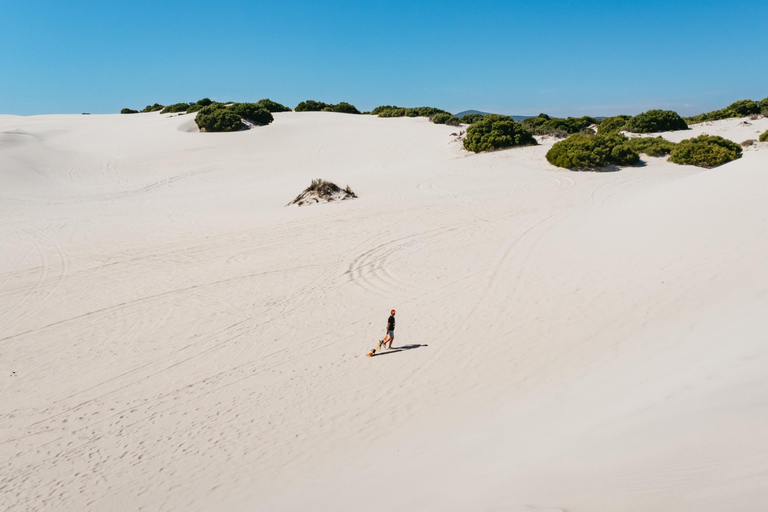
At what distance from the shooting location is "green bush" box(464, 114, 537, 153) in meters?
28.1

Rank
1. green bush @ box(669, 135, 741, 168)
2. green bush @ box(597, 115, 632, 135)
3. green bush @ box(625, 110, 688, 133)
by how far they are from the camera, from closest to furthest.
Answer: green bush @ box(669, 135, 741, 168) < green bush @ box(625, 110, 688, 133) < green bush @ box(597, 115, 632, 135)

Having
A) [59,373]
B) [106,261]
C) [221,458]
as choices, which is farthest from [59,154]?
[221,458]

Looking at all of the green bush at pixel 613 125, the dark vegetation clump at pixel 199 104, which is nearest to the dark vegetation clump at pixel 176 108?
the dark vegetation clump at pixel 199 104

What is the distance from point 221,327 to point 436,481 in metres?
6.05

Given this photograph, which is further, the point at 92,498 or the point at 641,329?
the point at 641,329

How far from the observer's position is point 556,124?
36.1 m

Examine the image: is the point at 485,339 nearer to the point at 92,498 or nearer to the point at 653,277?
the point at 653,277

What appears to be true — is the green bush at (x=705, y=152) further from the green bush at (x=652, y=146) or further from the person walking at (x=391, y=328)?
the person walking at (x=391, y=328)

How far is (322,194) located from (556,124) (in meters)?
24.9

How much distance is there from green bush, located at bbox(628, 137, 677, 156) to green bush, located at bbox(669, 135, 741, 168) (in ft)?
2.94

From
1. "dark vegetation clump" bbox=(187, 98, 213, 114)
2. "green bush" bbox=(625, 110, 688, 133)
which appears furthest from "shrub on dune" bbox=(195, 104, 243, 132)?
"green bush" bbox=(625, 110, 688, 133)

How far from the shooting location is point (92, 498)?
5.26m

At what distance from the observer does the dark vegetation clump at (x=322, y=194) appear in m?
19.0

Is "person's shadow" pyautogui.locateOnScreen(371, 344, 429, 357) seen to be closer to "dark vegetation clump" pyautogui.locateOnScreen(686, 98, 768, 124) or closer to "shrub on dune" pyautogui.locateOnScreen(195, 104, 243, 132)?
"shrub on dune" pyautogui.locateOnScreen(195, 104, 243, 132)
